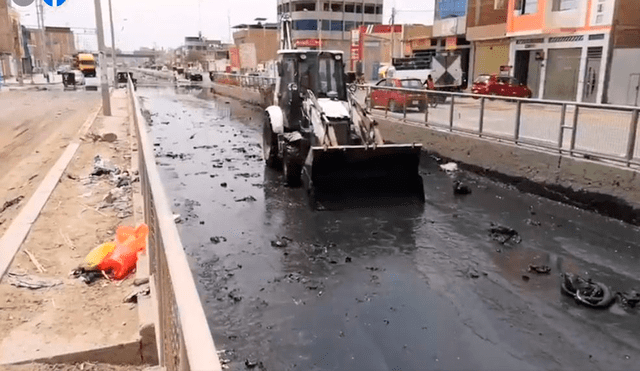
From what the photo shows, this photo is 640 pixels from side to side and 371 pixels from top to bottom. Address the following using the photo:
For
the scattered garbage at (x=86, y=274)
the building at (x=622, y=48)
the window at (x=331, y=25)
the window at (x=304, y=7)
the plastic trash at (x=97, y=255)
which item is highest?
the window at (x=304, y=7)

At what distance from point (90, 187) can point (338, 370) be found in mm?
7174

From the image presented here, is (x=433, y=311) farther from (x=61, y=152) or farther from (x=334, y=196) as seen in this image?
(x=61, y=152)

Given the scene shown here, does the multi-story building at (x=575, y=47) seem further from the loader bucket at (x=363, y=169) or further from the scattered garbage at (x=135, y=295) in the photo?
the scattered garbage at (x=135, y=295)

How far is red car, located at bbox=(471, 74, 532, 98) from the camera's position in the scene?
23.6 m

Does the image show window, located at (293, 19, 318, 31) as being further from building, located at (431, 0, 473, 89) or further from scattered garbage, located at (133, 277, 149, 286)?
scattered garbage, located at (133, 277, 149, 286)

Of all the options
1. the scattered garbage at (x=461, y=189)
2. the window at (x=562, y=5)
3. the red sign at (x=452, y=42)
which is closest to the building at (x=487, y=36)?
the red sign at (x=452, y=42)

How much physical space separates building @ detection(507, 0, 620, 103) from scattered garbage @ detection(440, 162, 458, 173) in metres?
12.7

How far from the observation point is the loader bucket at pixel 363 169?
373 inches

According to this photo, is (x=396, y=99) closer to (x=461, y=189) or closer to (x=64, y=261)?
(x=461, y=189)

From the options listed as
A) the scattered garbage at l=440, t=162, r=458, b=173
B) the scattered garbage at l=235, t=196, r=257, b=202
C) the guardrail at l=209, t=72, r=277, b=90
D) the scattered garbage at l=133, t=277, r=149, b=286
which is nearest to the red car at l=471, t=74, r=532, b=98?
the guardrail at l=209, t=72, r=277, b=90

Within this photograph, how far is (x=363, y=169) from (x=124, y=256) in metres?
4.91

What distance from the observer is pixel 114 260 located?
5.77 metres

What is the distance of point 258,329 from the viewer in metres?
5.25

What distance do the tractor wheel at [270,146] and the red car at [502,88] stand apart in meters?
13.5
